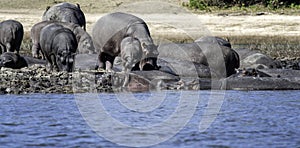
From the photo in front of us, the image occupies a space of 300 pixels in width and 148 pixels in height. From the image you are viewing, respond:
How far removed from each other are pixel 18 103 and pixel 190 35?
17.8 meters

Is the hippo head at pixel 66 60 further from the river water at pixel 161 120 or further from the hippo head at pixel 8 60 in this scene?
the river water at pixel 161 120

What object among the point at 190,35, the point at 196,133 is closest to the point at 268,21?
the point at 190,35

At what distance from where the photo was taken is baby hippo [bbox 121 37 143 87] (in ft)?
54.6

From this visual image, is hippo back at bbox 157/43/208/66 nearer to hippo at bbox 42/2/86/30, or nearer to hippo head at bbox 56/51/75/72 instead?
hippo head at bbox 56/51/75/72

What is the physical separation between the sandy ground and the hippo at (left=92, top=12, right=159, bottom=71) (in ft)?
42.0

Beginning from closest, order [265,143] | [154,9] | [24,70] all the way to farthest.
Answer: [265,143] < [24,70] < [154,9]

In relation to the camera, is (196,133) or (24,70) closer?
(196,133)

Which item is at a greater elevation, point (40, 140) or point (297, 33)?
point (40, 140)

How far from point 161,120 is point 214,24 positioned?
20.3 m

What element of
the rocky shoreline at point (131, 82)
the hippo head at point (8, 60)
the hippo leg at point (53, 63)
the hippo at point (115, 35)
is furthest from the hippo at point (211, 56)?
the hippo head at point (8, 60)

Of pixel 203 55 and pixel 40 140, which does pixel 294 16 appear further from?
pixel 40 140

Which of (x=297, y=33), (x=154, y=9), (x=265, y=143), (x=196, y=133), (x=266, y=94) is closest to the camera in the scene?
(x=265, y=143)

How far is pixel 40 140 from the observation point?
10484mm

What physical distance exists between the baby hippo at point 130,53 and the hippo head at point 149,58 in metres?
0.08
